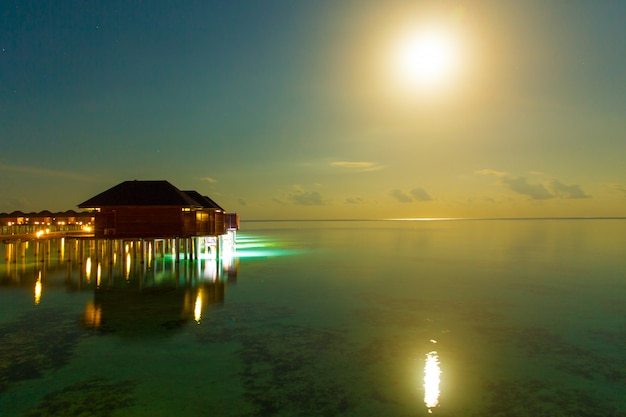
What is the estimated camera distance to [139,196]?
2944 centimetres

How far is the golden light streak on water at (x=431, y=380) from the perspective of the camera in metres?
8.12

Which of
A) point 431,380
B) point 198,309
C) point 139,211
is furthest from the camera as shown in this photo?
point 139,211

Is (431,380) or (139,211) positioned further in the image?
(139,211)

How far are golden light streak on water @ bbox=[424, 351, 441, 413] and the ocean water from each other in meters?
0.05

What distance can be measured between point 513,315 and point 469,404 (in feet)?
29.4

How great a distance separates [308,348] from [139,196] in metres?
22.0

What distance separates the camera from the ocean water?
8031 millimetres

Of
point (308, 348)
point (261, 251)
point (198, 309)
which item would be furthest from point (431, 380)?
point (261, 251)

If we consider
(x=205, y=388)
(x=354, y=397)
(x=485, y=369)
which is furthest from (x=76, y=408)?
(x=485, y=369)

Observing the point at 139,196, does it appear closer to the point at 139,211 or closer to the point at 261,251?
the point at 139,211

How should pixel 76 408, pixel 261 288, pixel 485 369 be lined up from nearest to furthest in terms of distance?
pixel 76 408 < pixel 485 369 < pixel 261 288

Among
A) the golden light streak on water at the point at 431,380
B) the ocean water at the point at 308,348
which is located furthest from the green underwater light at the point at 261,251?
the golden light streak on water at the point at 431,380

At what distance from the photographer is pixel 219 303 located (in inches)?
687

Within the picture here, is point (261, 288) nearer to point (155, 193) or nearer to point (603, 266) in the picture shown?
point (155, 193)
